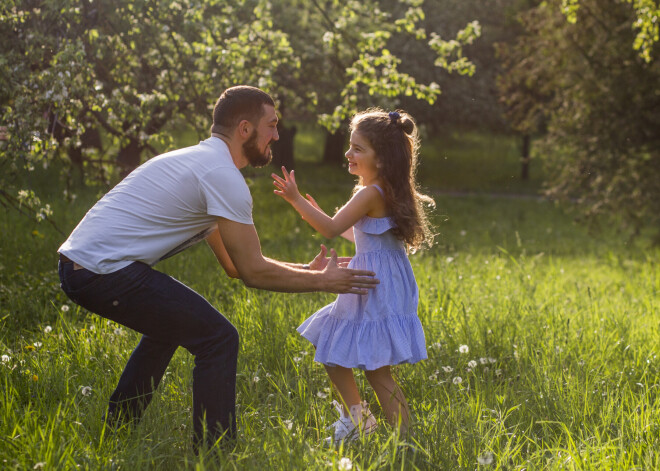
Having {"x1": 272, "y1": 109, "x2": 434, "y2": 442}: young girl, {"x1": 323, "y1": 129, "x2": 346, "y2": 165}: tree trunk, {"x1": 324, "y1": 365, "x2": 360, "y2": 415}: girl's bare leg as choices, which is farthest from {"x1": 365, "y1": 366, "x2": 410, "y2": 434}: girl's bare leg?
{"x1": 323, "y1": 129, "x2": 346, "y2": 165}: tree trunk

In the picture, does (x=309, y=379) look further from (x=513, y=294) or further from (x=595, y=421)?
(x=513, y=294)

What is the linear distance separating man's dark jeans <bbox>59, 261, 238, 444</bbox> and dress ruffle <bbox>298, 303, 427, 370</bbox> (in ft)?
2.00

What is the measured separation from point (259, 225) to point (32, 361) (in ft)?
27.8

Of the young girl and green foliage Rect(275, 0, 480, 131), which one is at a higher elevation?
green foliage Rect(275, 0, 480, 131)

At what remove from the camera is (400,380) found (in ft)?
14.9

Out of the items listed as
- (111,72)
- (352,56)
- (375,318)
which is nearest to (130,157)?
(111,72)

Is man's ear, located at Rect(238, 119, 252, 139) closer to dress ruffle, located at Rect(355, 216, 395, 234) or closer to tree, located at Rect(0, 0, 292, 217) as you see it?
dress ruffle, located at Rect(355, 216, 395, 234)

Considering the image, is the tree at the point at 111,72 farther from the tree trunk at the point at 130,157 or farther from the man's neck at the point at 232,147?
the man's neck at the point at 232,147

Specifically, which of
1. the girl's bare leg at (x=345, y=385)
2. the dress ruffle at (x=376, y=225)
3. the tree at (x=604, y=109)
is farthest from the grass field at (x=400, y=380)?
the tree at (x=604, y=109)

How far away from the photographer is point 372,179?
12.9 ft

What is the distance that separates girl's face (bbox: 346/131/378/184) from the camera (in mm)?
3902

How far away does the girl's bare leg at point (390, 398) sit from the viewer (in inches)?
148

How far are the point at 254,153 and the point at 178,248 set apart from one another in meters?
0.59

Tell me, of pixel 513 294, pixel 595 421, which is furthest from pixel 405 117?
pixel 513 294
